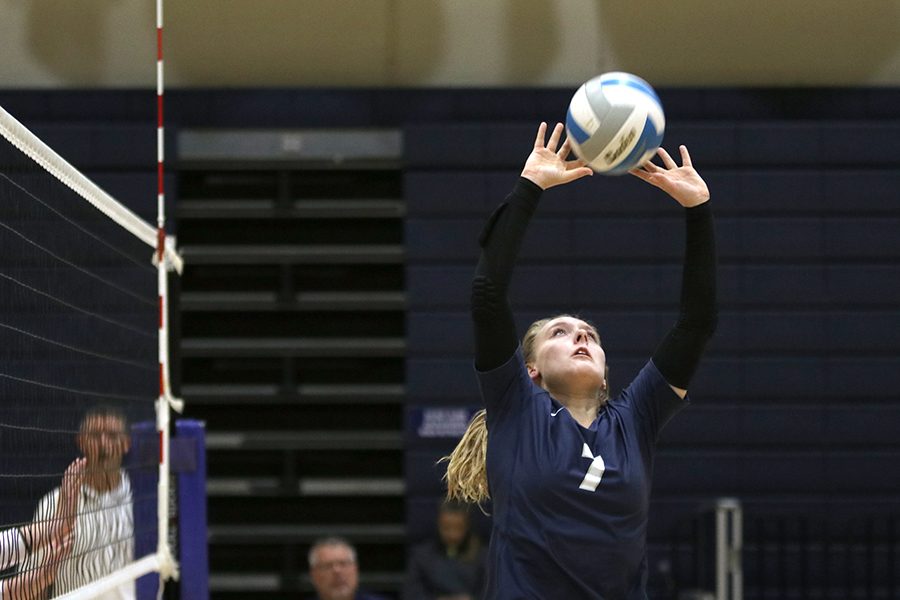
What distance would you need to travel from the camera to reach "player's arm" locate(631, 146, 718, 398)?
350 centimetres

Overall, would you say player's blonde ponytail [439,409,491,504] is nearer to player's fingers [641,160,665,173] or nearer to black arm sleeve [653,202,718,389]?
black arm sleeve [653,202,718,389]

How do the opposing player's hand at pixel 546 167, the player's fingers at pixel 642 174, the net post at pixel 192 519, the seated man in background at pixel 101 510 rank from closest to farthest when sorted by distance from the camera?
the opposing player's hand at pixel 546 167
the player's fingers at pixel 642 174
the seated man in background at pixel 101 510
the net post at pixel 192 519

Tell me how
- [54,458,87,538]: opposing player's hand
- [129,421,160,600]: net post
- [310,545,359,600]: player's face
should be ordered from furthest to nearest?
[310,545,359,600]: player's face, [129,421,160,600]: net post, [54,458,87,538]: opposing player's hand

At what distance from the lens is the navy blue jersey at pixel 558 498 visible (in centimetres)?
330

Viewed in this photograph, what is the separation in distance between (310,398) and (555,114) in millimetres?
2521

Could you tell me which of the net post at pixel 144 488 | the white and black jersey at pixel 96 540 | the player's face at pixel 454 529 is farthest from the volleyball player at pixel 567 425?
the player's face at pixel 454 529

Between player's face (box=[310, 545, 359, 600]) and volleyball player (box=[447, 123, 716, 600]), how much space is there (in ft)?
13.8

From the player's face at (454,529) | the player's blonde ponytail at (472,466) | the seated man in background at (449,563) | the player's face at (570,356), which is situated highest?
the player's face at (570,356)

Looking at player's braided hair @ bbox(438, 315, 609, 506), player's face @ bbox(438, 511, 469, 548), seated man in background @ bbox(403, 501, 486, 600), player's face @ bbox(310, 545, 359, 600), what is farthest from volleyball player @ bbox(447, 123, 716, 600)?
player's face @ bbox(438, 511, 469, 548)

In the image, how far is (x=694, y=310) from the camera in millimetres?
3500

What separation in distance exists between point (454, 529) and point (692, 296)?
553cm

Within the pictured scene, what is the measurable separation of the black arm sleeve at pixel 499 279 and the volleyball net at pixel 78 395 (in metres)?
1.45

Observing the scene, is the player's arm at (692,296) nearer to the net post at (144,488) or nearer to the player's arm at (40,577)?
the player's arm at (40,577)

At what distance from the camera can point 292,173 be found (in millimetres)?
9703
